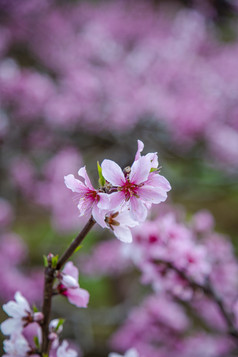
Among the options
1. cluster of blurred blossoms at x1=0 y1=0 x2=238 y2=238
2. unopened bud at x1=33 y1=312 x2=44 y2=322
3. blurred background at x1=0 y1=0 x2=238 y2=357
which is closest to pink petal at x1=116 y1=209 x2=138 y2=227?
unopened bud at x1=33 y1=312 x2=44 y2=322

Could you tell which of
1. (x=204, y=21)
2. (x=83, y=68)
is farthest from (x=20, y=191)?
(x=204, y=21)

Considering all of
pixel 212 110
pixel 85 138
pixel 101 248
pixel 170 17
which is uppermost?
pixel 170 17

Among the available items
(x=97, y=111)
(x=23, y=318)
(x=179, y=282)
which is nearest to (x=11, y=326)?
(x=23, y=318)

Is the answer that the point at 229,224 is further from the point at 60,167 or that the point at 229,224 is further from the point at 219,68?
the point at 60,167

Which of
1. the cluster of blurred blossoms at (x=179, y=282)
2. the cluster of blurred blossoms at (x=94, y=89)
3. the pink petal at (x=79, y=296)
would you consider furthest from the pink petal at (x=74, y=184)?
the cluster of blurred blossoms at (x=94, y=89)

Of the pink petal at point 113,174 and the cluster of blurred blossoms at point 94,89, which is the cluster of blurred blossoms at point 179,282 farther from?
the cluster of blurred blossoms at point 94,89

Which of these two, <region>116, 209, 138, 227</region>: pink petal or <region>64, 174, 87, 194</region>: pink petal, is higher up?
<region>116, 209, 138, 227</region>: pink petal

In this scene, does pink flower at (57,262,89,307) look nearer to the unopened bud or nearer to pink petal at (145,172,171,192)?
the unopened bud
